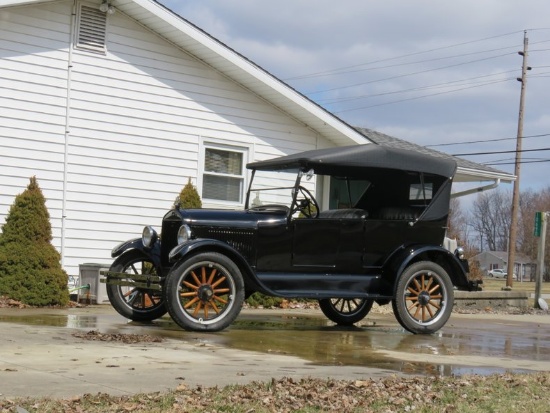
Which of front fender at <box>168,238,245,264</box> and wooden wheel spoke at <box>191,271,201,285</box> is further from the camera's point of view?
wooden wheel spoke at <box>191,271,201,285</box>

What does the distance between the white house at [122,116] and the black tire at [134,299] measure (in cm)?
412

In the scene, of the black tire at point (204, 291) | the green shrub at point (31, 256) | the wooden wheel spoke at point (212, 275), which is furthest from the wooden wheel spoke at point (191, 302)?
the green shrub at point (31, 256)

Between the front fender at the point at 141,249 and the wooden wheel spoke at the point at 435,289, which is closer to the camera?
the front fender at the point at 141,249

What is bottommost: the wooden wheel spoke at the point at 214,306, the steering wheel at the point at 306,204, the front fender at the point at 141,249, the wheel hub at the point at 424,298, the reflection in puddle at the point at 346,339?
the reflection in puddle at the point at 346,339

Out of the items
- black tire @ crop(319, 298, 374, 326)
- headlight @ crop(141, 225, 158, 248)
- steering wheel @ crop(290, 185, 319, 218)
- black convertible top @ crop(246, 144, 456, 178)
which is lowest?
black tire @ crop(319, 298, 374, 326)

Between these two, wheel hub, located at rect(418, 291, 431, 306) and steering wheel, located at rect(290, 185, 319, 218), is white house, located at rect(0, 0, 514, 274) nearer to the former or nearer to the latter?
steering wheel, located at rect(290, 185, 319, 218)

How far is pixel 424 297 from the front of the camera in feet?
37.0

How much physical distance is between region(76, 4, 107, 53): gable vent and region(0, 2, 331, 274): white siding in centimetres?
13

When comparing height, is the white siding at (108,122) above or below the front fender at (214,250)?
above

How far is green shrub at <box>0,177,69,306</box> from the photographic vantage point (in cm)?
1355

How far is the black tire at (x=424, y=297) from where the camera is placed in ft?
36.4

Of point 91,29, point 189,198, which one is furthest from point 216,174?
point 91,29

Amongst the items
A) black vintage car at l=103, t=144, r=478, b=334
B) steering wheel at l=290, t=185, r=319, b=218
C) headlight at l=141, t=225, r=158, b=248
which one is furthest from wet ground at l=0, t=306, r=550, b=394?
steering wheel at l=290, t=185, r=319, b=218

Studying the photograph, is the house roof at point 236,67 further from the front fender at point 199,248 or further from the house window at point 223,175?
the front fender at point 199,248
